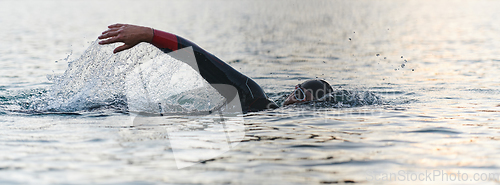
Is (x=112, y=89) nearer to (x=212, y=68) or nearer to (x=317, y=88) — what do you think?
(x=212, y=68)

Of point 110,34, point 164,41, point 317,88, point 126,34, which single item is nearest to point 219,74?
point 164,41

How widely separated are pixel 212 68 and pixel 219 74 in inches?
5.7

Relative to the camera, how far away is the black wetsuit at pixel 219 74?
6.02 metres

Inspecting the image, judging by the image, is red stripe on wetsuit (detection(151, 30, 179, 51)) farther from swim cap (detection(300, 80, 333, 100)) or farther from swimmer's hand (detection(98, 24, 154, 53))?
swim cap (detection(300, 80, 333, 100))

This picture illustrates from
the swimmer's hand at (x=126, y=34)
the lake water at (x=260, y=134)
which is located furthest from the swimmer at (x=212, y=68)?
the lake water at (x=260, y=134)

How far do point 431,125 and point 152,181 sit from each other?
422 centimetres

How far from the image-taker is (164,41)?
5.98 meters

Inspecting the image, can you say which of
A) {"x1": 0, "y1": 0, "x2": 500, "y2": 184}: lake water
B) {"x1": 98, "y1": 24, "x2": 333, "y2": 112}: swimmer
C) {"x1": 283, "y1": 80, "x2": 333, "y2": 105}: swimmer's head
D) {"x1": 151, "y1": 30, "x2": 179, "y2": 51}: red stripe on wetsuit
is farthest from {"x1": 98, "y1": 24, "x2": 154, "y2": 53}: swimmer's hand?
{"x1": 283, "y1": 80, "x2": 333, "y2": 105}: swimmer's head

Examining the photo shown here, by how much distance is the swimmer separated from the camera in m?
5.64

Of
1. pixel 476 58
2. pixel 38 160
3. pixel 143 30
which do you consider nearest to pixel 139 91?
pixel 143 30

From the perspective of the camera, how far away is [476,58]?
16203mm

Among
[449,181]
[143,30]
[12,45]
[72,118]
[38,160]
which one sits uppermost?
[12,45]

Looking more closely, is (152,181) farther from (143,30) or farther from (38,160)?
(143,30)

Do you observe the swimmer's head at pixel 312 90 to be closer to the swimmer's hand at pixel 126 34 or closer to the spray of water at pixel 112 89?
the spray of water at pixel 112 89
